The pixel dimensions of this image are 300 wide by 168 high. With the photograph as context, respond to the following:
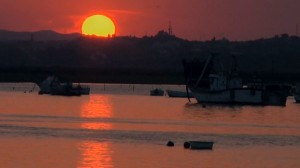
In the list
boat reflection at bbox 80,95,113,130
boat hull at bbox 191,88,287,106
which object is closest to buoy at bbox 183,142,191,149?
boat reflection at bbox 80,95,113,130

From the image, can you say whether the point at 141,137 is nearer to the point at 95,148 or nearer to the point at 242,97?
the point at 95,148

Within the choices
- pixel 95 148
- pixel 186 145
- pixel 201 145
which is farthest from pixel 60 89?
pixel 201 145

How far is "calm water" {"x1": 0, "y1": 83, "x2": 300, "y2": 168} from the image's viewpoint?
140ft

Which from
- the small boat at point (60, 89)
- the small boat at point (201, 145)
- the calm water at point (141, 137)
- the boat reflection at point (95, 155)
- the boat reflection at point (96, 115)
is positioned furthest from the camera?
the small boat at point (60, 89)

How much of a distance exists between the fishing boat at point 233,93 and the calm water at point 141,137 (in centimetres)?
989

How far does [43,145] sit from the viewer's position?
4722 cm

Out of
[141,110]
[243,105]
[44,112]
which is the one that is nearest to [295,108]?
[243,105]

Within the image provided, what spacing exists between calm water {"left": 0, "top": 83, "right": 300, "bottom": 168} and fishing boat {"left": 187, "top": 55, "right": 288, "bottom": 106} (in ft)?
32.5

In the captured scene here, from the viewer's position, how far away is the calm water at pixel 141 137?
42531 mm

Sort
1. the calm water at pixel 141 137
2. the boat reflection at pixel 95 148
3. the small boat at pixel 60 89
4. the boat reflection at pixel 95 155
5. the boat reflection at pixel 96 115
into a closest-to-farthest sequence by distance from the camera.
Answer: the boat reflection at pixel 95 155
the boat reflection at pixel 95 148
the calm water at pixel 141 137
the boat reflection at pixel 96 115
the small boat at pixel 60 89

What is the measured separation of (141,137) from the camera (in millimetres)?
53062

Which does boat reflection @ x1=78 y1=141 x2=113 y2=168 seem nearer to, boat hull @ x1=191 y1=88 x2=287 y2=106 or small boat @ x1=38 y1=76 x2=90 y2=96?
boat hull @ x1=191 y1=88 x2=287 y2=106

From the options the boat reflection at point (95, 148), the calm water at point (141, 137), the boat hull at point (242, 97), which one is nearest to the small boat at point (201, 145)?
the calm water at point (141, 137)

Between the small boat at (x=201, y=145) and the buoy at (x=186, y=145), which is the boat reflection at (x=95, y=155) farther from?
the small boat at (x=201, y=145)
